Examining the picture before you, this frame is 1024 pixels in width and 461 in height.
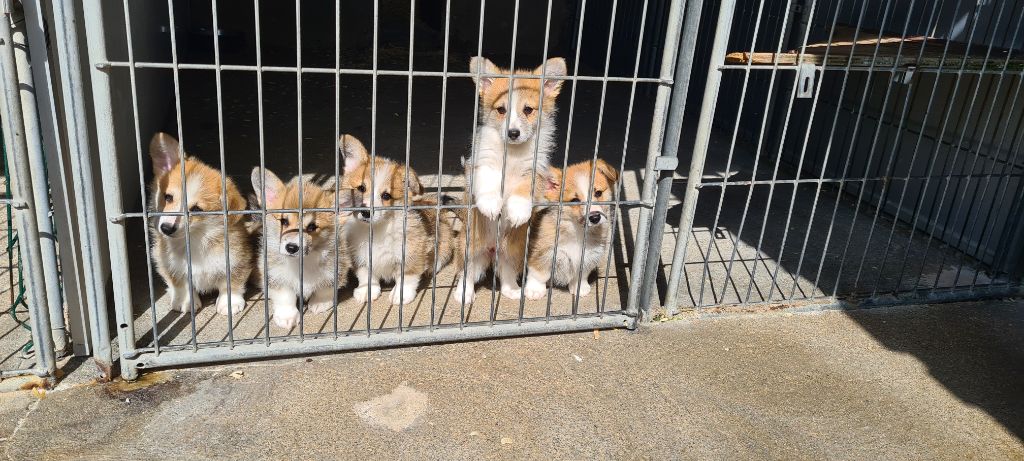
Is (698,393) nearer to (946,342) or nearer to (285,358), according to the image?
(946,342)

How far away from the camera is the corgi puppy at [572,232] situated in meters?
3.83

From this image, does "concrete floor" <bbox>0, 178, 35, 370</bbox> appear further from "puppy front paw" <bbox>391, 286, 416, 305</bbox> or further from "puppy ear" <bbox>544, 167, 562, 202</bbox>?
"puppy ear" <bbox>544, 167, 562, 202</bbox>

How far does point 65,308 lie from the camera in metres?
3.36

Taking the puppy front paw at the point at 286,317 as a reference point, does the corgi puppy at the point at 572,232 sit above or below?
above

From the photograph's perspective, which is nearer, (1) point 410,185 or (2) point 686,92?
(2) point 686,92

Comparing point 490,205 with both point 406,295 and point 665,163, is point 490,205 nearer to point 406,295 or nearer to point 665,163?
point 406,295

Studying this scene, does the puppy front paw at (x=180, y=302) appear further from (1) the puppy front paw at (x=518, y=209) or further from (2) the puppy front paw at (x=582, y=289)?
(2) the puppy front paw at (x=582, y=289)

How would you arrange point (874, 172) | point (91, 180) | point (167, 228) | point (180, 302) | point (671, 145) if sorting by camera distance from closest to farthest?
point (91, 180) < point (167, 228) < point (671, 145) < point (180, 302) < point (874, 172)

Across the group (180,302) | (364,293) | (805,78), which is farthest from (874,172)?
(180,302)

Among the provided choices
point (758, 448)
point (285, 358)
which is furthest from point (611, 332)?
point (285, 358)

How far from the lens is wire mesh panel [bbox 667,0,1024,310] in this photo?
12.3ft

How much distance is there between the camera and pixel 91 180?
2730 mm

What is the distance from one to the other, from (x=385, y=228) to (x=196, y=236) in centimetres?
89

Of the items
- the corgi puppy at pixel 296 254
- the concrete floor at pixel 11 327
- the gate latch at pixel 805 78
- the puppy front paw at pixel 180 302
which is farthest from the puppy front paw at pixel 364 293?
the gate latch at pixel 805 78
